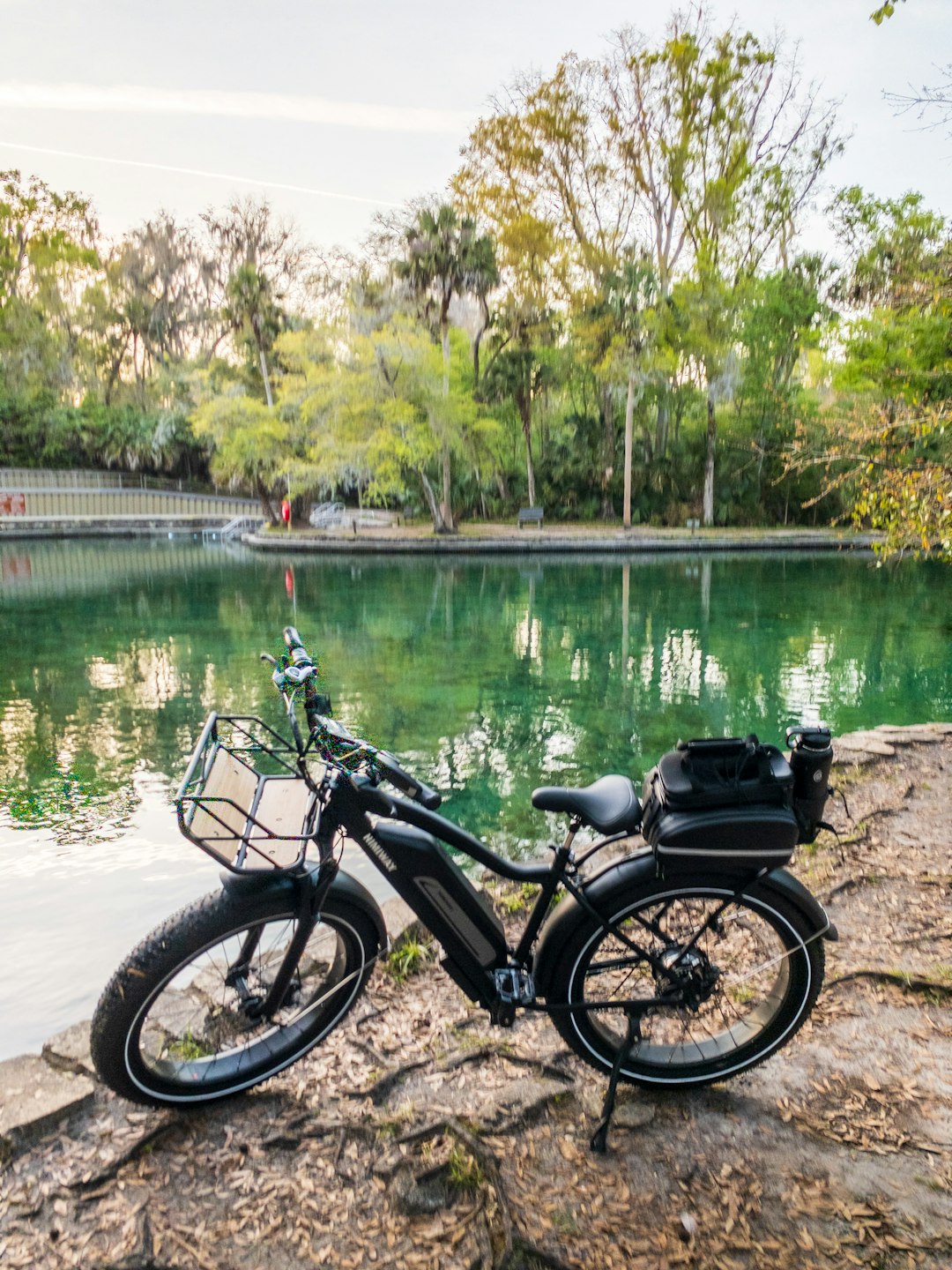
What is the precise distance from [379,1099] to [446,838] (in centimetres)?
68

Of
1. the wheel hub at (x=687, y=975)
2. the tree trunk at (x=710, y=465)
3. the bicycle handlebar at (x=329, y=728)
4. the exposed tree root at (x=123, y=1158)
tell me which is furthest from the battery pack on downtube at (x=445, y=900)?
the tree trunk at (x=710, y=465)

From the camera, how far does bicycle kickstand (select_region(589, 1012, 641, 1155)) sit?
1746 mm

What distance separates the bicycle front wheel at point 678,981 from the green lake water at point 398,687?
1.93m

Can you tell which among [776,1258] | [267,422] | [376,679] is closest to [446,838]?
[776,1258]

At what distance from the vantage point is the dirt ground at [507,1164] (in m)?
1.53

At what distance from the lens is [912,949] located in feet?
8.32

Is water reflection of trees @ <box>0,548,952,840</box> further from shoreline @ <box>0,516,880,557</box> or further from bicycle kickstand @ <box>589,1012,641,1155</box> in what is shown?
shoreline @ <box>0,516,880,557</box>

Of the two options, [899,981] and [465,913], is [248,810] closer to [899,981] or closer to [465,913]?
[465,913]

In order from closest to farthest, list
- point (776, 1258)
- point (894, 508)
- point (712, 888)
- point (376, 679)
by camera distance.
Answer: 1. point (776, 1258)
2. point (712, 888)
3. point (894, 508)
4. point (376, 679)

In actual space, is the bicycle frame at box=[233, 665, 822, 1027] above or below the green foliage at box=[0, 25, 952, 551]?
below

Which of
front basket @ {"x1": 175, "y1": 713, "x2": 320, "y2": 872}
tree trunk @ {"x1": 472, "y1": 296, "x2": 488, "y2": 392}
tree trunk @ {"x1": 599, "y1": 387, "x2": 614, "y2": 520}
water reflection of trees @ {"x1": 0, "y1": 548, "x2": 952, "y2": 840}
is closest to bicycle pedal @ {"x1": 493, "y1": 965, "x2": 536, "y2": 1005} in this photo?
front basket @ {"x1": 175, "y1": 713, "x2": 320, "y2": 872}

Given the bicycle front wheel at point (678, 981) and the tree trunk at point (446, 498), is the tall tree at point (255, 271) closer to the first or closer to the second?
the tree trunk at point (446, 498)

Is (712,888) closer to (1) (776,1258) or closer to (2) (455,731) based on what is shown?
(1) (776,1258)

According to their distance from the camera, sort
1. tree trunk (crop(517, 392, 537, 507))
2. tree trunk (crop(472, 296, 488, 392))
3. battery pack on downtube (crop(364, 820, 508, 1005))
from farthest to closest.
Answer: tree trunk (crop(517, 392, 537, 507)) → tree trunk (crop(472, 296, 488, 392)) → battery pack on downtube (crop(364, 820, 508, 1005))
